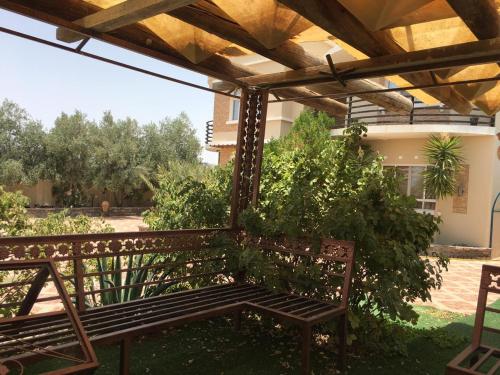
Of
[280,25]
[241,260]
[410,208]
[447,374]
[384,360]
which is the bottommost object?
[384,360]

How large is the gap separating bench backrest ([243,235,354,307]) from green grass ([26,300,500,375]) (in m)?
0.53

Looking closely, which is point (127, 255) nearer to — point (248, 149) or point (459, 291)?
point (248, 149)

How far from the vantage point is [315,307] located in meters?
3.62

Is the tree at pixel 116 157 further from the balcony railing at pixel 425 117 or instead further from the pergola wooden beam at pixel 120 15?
the pergola wooden beam at pixel 120 15

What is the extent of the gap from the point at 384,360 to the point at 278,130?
1248 cm

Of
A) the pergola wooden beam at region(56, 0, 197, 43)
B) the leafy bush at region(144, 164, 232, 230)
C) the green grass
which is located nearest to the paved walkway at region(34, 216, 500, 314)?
the green grass

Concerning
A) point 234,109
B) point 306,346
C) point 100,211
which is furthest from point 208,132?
point 306,346

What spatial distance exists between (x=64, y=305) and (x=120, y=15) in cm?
183

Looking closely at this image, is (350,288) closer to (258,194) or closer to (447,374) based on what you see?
(447,374)

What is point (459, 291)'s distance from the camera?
6973mm

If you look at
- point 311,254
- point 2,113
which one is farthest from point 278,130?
point 2,113

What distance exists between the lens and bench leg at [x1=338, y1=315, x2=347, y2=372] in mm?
3540

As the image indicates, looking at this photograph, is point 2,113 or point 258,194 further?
point 2,113

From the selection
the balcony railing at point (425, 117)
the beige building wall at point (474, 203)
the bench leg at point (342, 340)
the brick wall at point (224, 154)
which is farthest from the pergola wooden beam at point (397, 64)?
the brick wall at point (224, 154)
